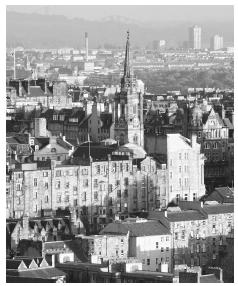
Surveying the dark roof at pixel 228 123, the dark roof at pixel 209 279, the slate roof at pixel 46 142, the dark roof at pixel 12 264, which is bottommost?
the dark roof at pixel 209 279

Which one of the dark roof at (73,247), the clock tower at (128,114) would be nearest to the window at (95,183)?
the clock tower at (128,114)

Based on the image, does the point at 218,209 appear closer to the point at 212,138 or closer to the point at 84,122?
the point at 212,138

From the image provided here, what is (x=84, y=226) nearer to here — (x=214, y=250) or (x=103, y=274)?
(x=214, y=250)

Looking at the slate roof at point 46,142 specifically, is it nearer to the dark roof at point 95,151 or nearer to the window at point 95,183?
the dark roof at point 95,151

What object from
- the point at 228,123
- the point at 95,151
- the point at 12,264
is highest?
the point at 228,123

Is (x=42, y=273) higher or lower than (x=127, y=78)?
lower

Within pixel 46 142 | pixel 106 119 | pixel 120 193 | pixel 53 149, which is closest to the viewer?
→ pixel 120 193

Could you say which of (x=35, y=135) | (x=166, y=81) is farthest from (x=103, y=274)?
(x=166, y=81)

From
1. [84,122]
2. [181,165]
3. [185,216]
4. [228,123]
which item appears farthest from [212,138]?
[185,216]
